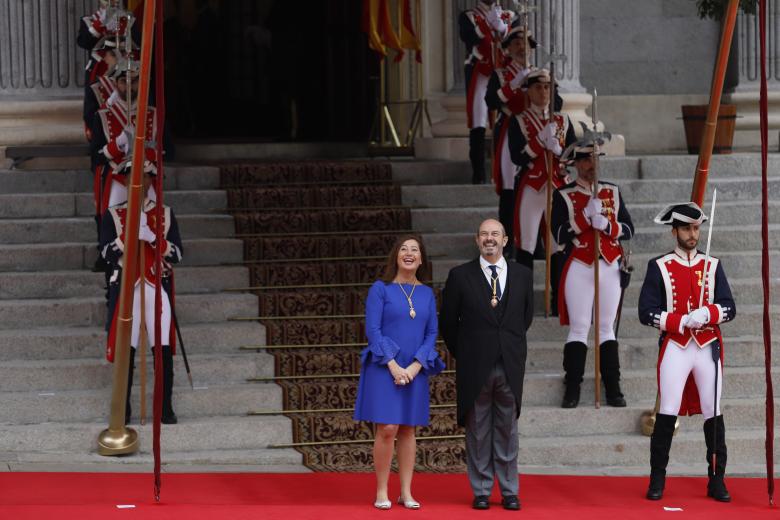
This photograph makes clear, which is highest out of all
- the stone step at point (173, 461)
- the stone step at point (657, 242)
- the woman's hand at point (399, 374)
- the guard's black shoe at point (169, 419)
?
the stone step at point (657, 242)

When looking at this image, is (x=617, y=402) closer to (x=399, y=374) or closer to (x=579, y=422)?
(x=579, y=422)

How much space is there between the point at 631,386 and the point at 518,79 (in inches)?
104

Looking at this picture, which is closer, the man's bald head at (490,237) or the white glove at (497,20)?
the man's bald head at (490,237)

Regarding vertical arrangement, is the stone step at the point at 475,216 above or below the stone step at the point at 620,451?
above

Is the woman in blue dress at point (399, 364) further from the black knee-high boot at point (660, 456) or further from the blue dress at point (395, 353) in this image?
the black knee-high boot at point (660, 456)

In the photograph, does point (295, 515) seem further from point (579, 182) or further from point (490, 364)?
point (579, 182)

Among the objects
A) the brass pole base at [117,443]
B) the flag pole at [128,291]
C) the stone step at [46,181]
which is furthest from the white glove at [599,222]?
the stone step at [46,181]

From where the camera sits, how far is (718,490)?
10180 mm

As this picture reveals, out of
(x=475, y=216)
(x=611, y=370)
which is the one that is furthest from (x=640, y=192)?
(x=611, y=370)

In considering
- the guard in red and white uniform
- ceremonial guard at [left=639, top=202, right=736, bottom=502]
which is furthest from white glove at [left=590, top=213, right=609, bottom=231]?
ceremonial guard at [left=639, top=202, right=736, bottom=502]

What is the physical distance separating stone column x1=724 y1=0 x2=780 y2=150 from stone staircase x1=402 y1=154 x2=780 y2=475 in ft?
4.47

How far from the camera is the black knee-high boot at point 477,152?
1514 centimetres

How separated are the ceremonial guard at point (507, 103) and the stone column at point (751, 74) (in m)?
3.56

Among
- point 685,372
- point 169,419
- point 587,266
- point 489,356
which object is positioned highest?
point 587,266
